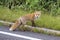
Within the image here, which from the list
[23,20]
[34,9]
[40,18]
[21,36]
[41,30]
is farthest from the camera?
[34,9]

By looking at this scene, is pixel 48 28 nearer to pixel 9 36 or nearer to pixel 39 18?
pixel 39 18

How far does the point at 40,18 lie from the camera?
841 centimetres

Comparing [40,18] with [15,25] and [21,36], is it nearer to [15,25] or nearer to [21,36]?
[15,25]

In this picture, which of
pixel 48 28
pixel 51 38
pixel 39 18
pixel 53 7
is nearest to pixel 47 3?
pixel 53 7

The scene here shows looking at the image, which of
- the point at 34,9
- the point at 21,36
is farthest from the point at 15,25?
the point at 34,9

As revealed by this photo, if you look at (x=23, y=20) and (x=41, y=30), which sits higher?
(x=23, y=20)

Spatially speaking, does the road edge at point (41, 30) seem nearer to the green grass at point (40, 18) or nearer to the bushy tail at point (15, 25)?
the bushy tail at point (15, 25)

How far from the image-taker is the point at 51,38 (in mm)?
6965

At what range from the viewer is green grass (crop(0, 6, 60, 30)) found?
7.86 meters

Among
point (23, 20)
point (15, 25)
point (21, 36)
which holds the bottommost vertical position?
point (21, 36)

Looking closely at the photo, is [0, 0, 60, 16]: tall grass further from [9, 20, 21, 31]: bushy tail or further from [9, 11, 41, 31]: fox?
[9, 20, 21, 31]: bushy tail

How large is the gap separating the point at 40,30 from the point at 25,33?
0.47m

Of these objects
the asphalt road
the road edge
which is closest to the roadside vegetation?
the road edge

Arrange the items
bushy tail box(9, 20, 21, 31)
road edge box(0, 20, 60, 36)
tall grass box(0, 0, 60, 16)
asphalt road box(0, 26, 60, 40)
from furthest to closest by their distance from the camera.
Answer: tall grass box(0, 0, 60, 16)
bushy tail box(9, 20, 21, 31)
road edge box(0, 20, 60, 36)
asphalt road box(0, 26, 60, 40)
